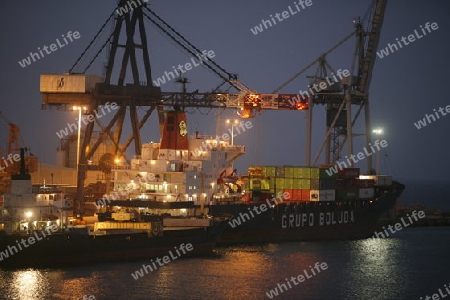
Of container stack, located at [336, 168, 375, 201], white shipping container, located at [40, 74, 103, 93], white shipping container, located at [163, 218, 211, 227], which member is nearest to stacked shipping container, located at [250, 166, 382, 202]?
container stack, located at [336, 168, 375, 201]

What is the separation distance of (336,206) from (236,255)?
1614 cm

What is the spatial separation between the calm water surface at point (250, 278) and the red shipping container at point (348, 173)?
11.7 metres

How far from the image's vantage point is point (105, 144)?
71.9 meters

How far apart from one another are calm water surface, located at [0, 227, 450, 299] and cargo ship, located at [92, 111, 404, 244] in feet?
14.6

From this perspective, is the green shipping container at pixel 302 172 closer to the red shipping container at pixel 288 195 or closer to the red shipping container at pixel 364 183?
the red shipping container at pixel 288 195

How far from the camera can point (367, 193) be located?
63.7 m

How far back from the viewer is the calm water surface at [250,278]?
3550cm

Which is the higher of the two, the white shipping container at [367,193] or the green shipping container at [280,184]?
the green shipping container at [280,184]

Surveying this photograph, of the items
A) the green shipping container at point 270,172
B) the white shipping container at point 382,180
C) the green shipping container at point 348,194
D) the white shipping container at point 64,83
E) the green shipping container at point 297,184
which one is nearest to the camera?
the white shipping container at point 64,83

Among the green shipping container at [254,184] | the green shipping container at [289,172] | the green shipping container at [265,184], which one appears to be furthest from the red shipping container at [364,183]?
the green shipping container at [254,184]

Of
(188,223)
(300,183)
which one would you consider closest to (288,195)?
(300,183)

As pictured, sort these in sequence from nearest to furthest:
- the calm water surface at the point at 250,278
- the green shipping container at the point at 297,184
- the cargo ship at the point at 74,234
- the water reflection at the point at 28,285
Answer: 1. the water reflection at the point at 28,285
2. the calm water surface at the point at 250,278
3. the cargo ship at the point at 74,234
4. the green shipping container at the point at 297,184

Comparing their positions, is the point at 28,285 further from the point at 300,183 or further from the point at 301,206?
the point at 300,183

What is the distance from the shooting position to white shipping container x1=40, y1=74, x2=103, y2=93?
5694cm
